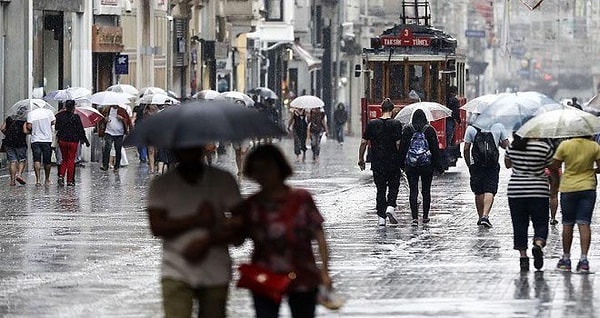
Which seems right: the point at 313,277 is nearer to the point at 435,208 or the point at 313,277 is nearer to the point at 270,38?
the point at 435,208

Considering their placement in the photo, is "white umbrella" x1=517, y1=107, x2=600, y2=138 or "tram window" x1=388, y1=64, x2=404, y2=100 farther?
"tram window" x1=388, y1=64, x2=404, y2=100

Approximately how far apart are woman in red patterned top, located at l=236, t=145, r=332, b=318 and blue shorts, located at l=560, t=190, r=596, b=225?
764 centimetres

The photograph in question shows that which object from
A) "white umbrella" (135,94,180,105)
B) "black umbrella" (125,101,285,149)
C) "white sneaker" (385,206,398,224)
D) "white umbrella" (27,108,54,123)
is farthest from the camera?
"white umbrella" (135,94,180,105)

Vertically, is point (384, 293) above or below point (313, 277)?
below

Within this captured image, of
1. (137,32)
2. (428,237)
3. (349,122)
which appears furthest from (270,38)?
(428,237)

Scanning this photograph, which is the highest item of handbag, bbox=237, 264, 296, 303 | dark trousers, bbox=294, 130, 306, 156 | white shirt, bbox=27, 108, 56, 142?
handbag, bbox=237, 264, 296, 303

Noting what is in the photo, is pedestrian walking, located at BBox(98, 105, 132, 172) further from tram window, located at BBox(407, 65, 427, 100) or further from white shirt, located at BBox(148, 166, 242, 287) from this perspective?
white shirt, located at BBox(148, 166, 242, 287)

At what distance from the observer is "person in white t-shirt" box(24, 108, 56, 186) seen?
112 ft

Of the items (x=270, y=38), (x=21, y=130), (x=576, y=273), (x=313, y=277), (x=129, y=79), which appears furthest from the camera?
(x=270, y=38)

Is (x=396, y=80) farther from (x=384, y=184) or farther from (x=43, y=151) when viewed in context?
(x=384, y=184)

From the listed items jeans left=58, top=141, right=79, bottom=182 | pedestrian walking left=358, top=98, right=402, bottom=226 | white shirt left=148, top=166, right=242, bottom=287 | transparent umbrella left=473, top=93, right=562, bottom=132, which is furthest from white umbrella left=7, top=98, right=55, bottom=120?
white shirt left=148, top=166, right=242, bottom=287

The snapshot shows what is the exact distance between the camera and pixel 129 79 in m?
53.9

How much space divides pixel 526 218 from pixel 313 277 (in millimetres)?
8084

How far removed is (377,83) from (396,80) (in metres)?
0.44
